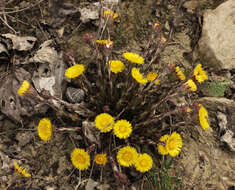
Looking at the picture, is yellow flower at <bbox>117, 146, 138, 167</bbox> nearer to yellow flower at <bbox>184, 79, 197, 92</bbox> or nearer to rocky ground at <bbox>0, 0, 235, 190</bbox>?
rocky ground at <bbox>0, 0, 235, 190</bbox>

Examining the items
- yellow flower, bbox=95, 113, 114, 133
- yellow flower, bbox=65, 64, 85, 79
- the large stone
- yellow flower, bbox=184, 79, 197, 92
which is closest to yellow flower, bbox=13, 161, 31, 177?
yellow flower, bbox=95, 113, 114, 133

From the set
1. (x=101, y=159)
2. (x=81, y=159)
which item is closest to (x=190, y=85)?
(x=101, y=159)

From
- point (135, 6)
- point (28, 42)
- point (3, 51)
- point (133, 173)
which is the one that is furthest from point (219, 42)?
point (3, 51)

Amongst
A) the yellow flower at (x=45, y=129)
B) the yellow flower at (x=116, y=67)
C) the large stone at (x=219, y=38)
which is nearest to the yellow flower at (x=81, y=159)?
the yellow flower at (x=45, y=129)

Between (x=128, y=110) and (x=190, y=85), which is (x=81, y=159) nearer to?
(x=128, y=110)

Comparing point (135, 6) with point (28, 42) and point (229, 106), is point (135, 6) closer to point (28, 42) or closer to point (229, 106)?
point (28, 42)

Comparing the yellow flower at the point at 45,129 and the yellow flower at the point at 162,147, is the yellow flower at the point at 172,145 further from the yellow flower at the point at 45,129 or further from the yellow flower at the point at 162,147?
the yellow flower at the point at 45,129
